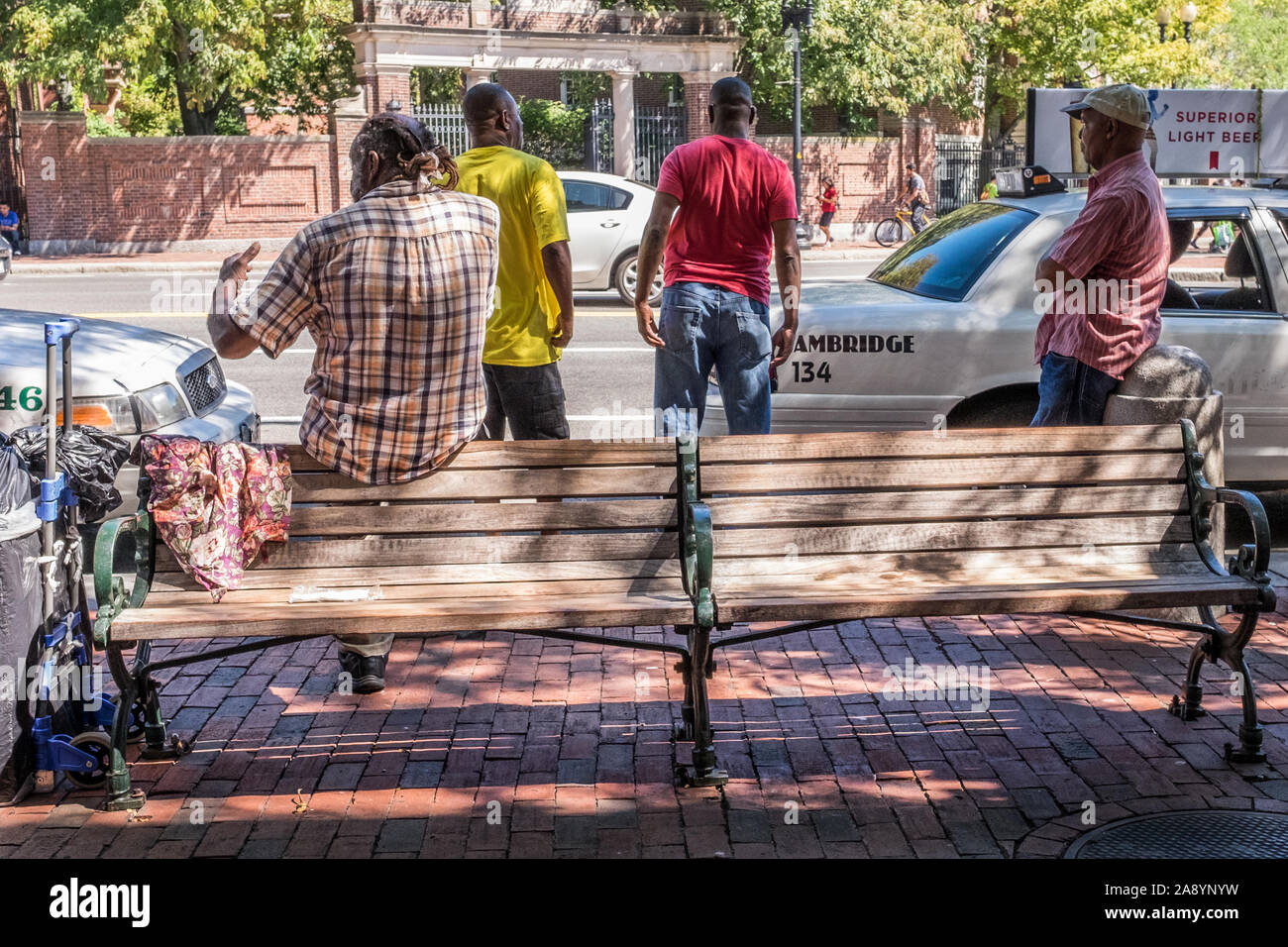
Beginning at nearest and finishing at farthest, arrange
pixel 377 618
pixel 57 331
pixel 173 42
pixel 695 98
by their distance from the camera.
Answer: pixel 377 618
pixel 57 331
pixel 173 42
pixel 695 98

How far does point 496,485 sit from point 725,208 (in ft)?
6.69

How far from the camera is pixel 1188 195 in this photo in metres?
7.11

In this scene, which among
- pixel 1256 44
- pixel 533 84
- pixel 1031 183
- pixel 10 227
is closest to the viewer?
pixel 1031 183

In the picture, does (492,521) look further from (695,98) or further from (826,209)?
(695,98)

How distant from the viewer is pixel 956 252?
7.24m

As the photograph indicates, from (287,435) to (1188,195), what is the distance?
5.94 m

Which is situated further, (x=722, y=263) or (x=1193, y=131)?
(x=1193, y=131)

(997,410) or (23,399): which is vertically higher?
(23,399)

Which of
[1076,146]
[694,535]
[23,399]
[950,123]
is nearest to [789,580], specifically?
[694,535]

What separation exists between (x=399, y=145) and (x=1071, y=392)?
290cm

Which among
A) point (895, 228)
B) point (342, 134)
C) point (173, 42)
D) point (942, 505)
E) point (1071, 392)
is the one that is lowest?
point (942, 505)

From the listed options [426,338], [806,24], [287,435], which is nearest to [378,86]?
[806,24]

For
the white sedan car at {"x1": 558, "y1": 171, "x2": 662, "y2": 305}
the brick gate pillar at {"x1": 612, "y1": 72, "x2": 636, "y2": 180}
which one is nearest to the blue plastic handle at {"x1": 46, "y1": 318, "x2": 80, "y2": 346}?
the white sedan car at {"x1": 558, "y1": 171, "x2": 662, "y2": 305}
